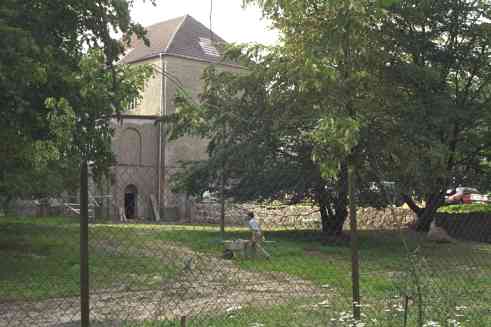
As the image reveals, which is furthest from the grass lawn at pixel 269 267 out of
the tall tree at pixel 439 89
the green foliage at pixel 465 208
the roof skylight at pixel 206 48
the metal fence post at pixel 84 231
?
the roof skylight at pixel 206 48

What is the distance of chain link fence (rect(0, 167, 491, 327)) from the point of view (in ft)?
27.1

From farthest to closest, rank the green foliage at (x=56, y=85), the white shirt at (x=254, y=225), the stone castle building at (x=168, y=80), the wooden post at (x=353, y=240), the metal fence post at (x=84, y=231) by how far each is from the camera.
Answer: the stone castle building at (x=168, y=80)
the white shirt at (x=254, y=225)
the green foliage at (x=56, y=85)
the wooden post at (x=353, y=240)
the metal fence post at (x=84, y=231)

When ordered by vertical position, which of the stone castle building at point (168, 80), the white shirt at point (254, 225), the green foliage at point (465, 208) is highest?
the stone castle building at point (168, 80)

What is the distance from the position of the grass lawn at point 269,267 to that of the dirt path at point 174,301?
472 mm

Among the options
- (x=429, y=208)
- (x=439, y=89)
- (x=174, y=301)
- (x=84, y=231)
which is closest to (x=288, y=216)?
(x=174, y=301)

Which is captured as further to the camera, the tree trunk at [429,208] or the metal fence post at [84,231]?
the tree trunk at [429,208]

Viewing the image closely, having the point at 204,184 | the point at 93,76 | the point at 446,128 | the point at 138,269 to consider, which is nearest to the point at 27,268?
the point at 138,269

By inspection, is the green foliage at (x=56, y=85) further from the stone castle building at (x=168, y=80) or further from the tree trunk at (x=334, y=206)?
the stone castle building at (x=168, y=80)

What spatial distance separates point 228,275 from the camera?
594 inches

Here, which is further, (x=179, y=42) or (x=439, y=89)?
(x=179, y=42)

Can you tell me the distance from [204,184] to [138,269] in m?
12.1

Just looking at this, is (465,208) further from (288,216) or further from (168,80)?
(288,216)

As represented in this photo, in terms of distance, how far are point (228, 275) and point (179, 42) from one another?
31.6 metres

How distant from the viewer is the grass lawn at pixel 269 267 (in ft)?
27.6
